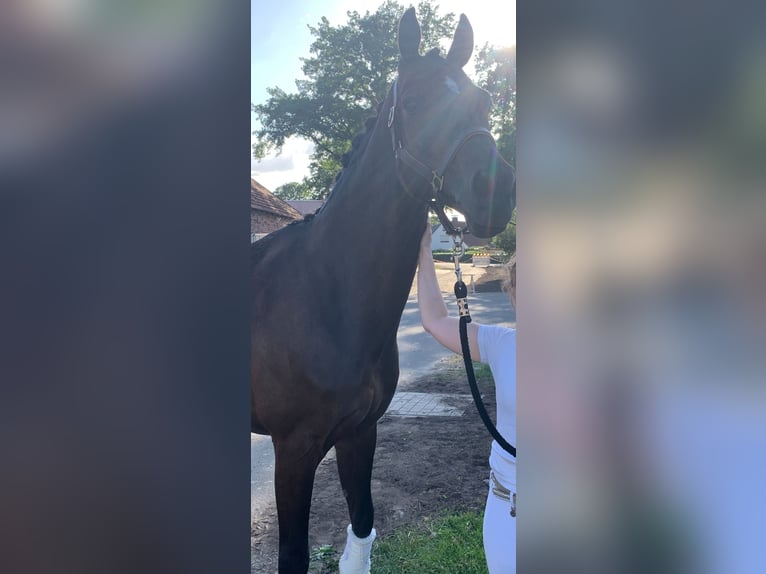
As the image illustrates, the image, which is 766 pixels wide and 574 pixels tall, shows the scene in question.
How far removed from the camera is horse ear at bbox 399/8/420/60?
164 centimetres

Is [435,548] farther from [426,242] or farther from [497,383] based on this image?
[426,242]

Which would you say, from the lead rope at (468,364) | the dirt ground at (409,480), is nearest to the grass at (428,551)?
the dirt ground at (409,480)

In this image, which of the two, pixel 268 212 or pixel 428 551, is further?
pixel 428 551

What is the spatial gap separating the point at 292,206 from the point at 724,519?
1.75 metres

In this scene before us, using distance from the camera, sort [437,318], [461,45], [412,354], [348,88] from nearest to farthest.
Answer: [461,45], [437,318], [348,88], [412,354]

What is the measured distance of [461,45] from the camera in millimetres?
1543

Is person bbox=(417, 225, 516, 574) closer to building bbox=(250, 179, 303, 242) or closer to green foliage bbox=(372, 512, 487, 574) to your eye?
building bbox=(250, 179, 303, 242)

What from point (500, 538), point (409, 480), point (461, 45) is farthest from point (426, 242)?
point (409, 480)

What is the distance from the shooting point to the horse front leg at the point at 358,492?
2.03 metres

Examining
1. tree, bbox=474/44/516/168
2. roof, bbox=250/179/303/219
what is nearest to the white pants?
tree, bbox=474/44/516/168

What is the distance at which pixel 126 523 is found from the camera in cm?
83

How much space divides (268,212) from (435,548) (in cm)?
186

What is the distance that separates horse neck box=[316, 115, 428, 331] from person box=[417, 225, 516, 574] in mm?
76

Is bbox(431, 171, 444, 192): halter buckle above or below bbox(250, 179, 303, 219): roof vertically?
above
